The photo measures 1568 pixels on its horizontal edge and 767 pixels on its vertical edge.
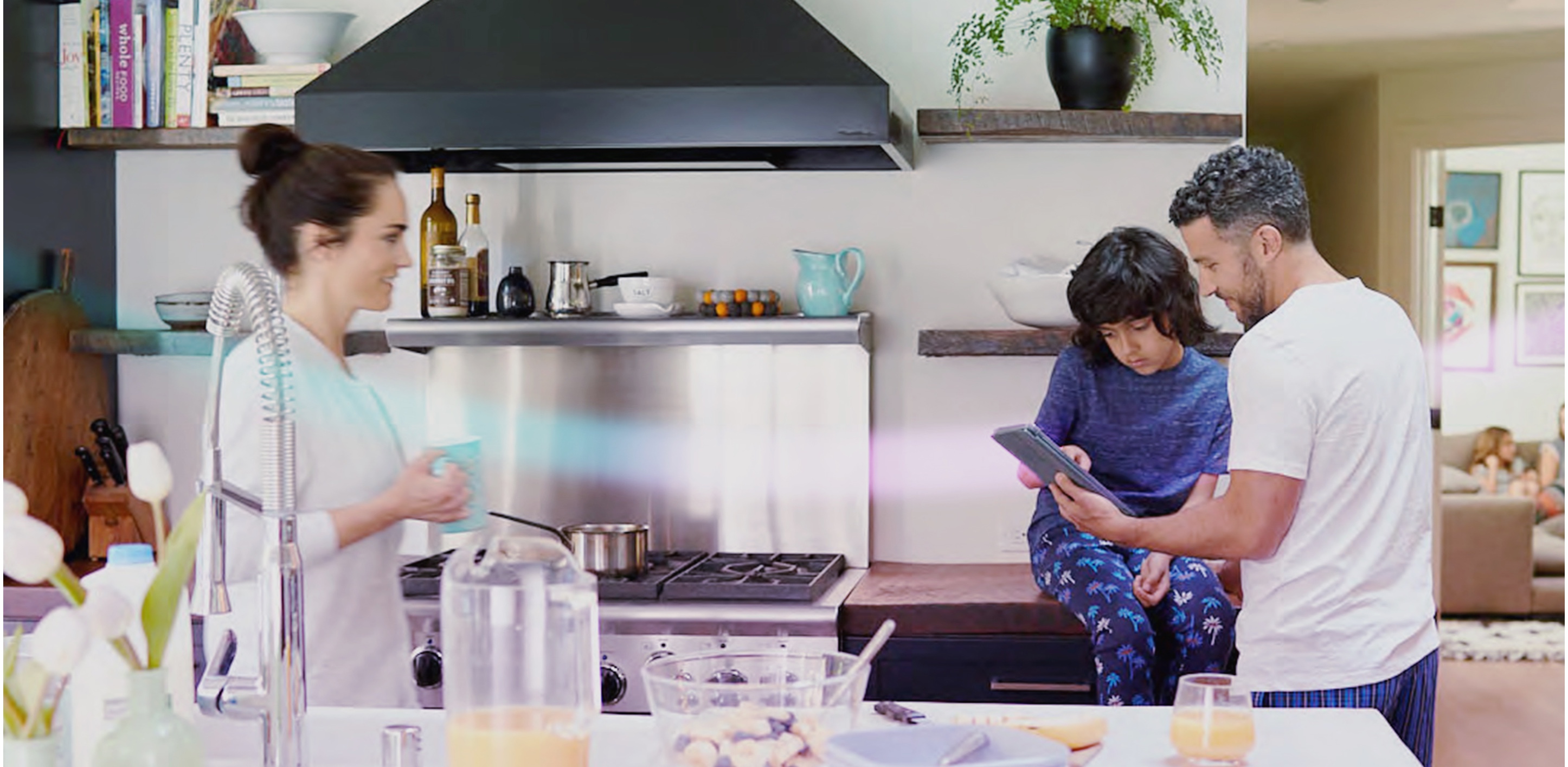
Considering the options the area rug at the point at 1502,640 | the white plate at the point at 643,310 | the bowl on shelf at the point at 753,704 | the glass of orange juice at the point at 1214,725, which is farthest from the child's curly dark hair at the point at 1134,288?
the area rug at the point at 1502,640

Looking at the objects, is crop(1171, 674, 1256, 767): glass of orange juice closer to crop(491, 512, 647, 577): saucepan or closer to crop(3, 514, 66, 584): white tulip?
crop(3, 514, 66, 584): white tulip

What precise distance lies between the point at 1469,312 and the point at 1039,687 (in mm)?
8576

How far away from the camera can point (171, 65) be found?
4094mm

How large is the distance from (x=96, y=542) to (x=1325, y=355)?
2803 mm

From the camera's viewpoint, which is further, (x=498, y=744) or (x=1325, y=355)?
(x=1325, y=355)

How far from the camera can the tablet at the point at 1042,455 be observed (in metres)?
3.13

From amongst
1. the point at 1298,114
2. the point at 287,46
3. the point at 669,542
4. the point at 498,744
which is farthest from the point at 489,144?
the point at 1298,114

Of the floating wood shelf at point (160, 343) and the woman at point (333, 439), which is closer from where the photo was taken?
the woman at point (333, 439)

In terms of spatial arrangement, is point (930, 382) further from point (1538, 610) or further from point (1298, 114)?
point (1298, 114)

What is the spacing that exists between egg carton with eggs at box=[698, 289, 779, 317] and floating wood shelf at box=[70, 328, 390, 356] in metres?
0.74

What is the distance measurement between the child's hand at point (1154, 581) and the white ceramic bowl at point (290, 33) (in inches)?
84.7

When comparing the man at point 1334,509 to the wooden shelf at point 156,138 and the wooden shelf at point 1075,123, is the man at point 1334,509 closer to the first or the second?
the wooden shelf at point 1075,123

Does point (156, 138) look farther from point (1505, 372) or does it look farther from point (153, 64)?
point (1505, 372)

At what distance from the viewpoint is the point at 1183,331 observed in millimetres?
3535
